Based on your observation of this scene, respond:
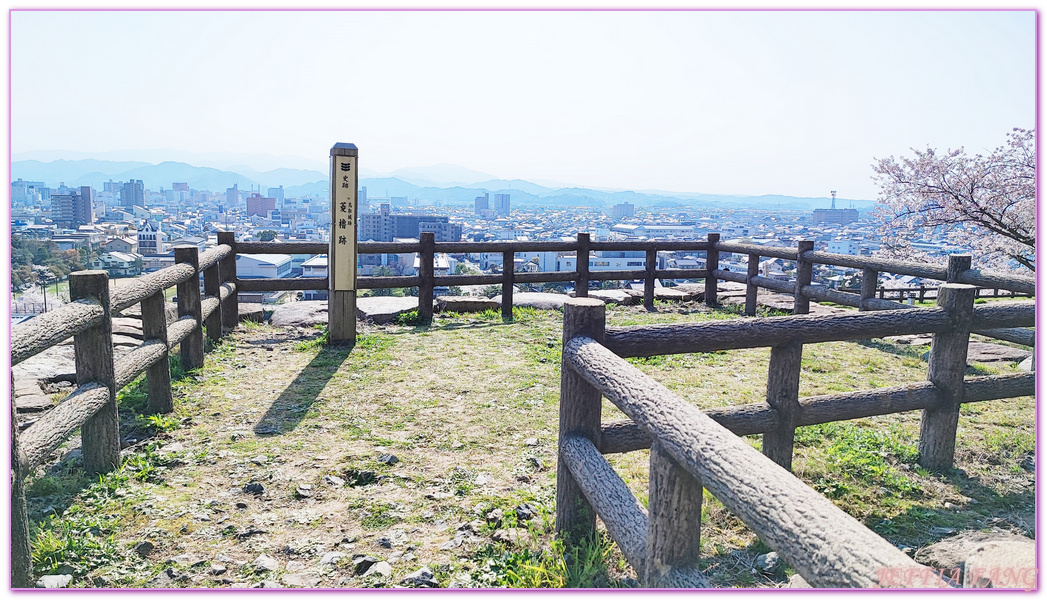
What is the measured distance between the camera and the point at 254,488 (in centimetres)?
354

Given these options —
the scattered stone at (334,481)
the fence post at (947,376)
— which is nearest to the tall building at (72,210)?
the scattered stone at (334,481)

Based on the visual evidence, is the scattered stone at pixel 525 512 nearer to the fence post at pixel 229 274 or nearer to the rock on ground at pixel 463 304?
the fence post at pixel 229 274

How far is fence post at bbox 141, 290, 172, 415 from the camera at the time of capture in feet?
14.8

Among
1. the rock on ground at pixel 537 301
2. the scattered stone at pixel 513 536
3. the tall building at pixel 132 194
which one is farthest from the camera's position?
the tall building at pixel 132 194

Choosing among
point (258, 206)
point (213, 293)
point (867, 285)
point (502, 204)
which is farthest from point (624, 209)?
point (213, 293)

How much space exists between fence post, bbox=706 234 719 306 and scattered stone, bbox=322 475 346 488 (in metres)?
7.38

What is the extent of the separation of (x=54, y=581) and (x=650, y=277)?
326 inches

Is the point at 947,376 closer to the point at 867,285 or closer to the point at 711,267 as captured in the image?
the point at 867,285

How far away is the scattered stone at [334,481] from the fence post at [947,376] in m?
3.34

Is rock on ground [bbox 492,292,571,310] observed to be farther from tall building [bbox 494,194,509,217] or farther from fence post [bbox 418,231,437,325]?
tall building [bbox 494,194,509,217]

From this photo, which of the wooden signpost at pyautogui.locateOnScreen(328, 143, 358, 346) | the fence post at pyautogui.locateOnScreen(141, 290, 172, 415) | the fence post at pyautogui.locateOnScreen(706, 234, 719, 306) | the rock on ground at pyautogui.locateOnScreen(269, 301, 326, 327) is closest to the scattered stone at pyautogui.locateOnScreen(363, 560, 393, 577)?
the fence post at pyautogui.locateOnScreen(141, 290, 172, 415)

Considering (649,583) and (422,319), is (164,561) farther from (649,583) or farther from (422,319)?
(422,319)

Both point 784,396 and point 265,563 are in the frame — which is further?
point 784,396

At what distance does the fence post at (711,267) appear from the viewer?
32.1 ft
